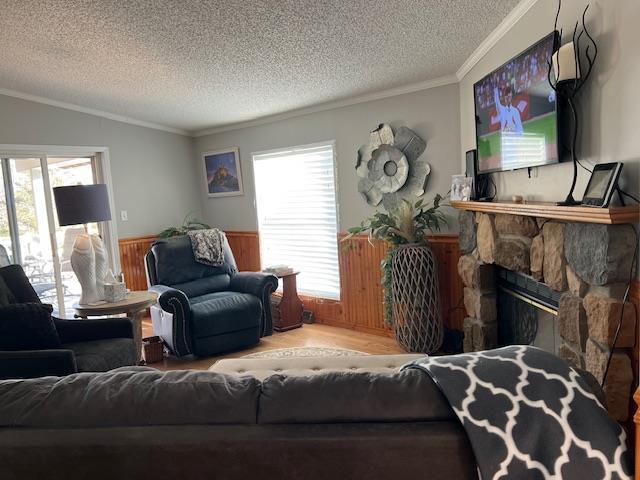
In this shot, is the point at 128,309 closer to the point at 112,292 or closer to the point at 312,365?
the point at 112,292

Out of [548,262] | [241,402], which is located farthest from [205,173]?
[241,402]

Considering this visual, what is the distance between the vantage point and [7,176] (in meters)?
4.28

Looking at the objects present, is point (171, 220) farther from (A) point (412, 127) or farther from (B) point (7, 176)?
(A) point (412, 127)

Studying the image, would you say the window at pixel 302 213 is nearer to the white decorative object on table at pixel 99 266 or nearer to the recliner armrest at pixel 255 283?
the recliner armrest at pixel 255 283

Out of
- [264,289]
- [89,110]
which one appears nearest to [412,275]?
[264,289]

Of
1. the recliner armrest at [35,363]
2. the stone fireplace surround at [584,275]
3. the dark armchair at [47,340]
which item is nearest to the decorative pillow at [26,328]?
the dark armchair at [47,340]

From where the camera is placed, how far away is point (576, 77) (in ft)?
6.14

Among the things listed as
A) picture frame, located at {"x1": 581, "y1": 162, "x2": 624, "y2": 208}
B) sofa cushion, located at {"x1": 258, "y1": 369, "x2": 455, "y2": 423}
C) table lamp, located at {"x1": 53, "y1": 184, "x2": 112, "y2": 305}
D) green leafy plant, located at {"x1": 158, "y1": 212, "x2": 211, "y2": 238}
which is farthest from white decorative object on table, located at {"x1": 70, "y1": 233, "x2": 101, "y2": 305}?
picture frame, located at {"x1": 581, "y1": 162, "x2": 624, "y2": 208}

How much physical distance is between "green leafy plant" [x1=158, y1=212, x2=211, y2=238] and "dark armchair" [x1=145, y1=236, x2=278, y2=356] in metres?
0.86

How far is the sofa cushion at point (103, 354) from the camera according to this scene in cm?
268

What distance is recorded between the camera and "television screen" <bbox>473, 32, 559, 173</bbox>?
2.10 m

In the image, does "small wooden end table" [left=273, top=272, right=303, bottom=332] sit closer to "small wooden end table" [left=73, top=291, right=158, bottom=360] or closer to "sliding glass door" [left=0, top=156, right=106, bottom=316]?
"small wooden end table" [left=73, top=291, right=158, bottom=360]

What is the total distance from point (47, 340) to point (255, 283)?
1892 mm

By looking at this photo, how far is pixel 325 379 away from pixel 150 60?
294cm
